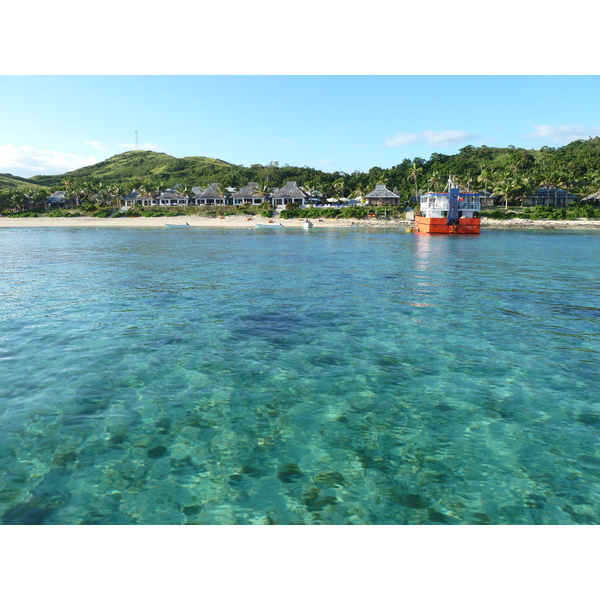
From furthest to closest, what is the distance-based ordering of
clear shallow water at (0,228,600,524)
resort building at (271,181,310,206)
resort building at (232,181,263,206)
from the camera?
resort building at (232,181,263,206) < resort building at (271,181,310,206) < clear shallow water at (0,228,600,524)

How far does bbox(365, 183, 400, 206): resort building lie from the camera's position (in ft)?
317

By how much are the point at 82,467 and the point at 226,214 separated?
9785 cm

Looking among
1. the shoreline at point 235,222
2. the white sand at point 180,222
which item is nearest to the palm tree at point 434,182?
the shoreline at point 235,222

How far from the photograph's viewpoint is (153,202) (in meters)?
113

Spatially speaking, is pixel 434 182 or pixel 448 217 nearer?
pixel 448 217

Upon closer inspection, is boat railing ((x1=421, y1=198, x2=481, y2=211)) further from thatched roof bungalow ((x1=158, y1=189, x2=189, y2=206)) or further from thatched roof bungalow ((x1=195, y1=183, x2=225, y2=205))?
thatched roof bungalow ((x1=158, y1=189, x2=189, y2=206))

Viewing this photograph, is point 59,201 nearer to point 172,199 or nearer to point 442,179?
point 172,199

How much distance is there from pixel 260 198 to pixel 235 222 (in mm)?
19895

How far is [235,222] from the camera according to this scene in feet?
294

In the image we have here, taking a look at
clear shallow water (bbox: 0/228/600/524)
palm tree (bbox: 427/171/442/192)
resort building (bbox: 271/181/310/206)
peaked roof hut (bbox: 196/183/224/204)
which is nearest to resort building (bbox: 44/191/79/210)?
peaked roof hut (bbox: 196/183/224/204)

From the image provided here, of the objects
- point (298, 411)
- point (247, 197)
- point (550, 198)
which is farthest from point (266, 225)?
point (298, 411)

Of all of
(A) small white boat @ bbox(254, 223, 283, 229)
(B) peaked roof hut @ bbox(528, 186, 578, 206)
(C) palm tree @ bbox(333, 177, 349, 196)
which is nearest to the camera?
(A) small white boat @ bbox(254, 223, 283, 229)

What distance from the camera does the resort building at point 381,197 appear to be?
96.6 m

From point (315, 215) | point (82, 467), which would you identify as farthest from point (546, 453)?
point (315, 215)
